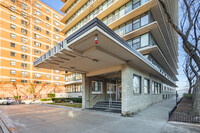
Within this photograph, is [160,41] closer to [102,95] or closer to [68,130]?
[102,95]

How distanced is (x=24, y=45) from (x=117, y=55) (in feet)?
117

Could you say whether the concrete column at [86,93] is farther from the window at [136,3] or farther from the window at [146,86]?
the window at [136,3]

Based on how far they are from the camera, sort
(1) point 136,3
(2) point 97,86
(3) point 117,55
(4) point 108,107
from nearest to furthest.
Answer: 1. (3) point 117,55
2. (4) point 108,107
3. (2) point 97,86
4. (1) point 136,3

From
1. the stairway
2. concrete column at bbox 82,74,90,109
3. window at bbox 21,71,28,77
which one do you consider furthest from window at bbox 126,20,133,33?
window at bbox 21,71,28,77

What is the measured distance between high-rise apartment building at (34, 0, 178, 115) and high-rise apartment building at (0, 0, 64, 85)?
19.4 m

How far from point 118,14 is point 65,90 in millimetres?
31009

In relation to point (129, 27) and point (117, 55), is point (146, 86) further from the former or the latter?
point (129, 27)

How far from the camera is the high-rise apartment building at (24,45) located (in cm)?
2986

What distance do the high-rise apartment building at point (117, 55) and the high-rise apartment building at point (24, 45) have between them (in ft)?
63.8

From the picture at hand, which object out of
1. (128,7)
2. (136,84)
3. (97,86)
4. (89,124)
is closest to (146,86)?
(136,84)

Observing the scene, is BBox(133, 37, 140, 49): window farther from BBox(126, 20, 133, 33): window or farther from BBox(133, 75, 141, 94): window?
BBox(133, 75, 141, 94): window

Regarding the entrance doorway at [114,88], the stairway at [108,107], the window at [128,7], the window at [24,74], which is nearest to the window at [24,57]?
the window at [24,74]

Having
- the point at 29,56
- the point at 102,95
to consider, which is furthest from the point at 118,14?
the point at 29,56

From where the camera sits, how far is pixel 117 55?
325 inches
